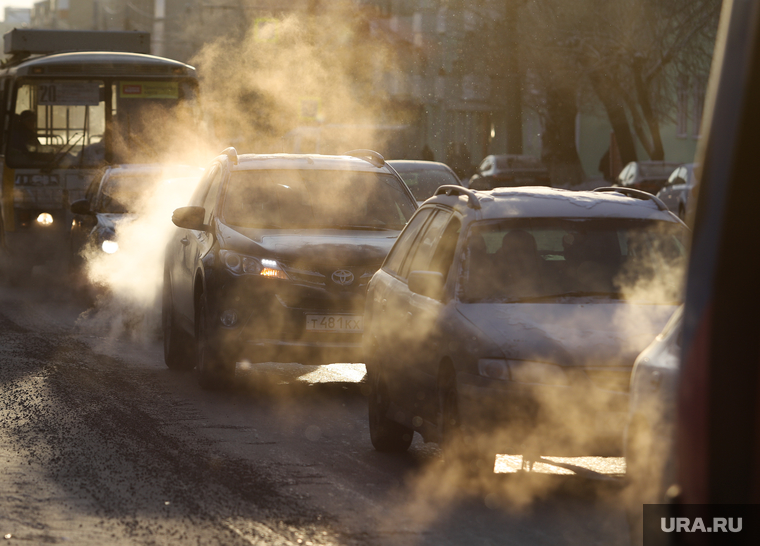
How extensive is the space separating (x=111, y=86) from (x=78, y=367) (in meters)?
9.53

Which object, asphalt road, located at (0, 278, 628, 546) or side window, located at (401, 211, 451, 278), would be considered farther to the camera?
side window, located at (401, 211, 451, 278)

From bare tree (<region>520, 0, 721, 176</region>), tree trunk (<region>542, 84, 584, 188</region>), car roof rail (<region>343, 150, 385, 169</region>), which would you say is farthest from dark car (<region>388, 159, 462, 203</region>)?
tree trunk (<region>542, 84, 584, 188</region>)

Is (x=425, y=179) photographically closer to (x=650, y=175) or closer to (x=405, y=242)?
(x=405, y=242)

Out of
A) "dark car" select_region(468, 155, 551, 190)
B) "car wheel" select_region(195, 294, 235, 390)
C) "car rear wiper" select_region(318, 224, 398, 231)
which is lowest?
"dark car" select_region(468, 155, 551, 190)

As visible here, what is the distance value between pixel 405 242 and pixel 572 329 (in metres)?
1.90

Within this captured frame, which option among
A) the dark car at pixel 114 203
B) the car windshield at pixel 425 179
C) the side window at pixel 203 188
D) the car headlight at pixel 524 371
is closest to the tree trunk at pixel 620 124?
the car windshield at pixel 425 179

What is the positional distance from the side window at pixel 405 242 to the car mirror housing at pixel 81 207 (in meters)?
8.36

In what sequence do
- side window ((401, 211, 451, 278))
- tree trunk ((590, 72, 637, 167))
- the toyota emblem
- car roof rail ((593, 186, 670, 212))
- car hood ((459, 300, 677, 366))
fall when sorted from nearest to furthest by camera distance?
car hood ((459, 300, 677, 366)) → side window ((401, 211, 451, 278)) → car roof rail ((593, 186, 670, 212)) → the toyota emblem → tree trunk ((590, 72, 637, 167))

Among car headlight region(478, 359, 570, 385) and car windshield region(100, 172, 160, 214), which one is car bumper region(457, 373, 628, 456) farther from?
car windshield region(100, 172, 160, 214)

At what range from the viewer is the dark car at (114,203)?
50.3 ft

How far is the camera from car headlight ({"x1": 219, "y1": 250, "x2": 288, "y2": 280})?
9508mm

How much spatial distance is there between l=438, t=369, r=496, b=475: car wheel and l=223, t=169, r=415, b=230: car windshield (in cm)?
411

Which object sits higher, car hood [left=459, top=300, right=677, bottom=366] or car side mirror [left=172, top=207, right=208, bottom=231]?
car hood [left=459, top=300, right=677, bottom=366]

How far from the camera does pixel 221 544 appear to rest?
521cm
